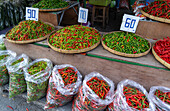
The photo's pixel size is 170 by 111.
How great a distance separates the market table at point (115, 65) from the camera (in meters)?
1.54

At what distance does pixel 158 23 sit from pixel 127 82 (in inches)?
56.1

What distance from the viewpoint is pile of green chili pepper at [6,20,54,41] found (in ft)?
6.63

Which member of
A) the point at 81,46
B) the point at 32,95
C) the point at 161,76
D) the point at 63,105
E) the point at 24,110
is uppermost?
the point at 81,46

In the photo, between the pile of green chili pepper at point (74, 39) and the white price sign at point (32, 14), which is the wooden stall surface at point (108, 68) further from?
the white price sign at point (32, 14)

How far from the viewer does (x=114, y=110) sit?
4.88 ft

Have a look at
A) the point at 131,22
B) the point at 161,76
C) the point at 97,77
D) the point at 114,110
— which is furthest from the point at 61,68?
the point at 161,76

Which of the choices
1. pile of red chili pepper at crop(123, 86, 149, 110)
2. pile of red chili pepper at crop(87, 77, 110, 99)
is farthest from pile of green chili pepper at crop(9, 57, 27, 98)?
pile of red chili pepper at crop(123, 86, 149, 110)

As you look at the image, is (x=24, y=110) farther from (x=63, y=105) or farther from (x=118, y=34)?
→ (x=118, y=34)

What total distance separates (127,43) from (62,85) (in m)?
1.08

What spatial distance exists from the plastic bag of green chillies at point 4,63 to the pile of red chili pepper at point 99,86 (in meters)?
1.54

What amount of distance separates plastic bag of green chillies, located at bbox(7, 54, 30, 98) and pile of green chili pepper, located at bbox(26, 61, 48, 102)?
0.17 m

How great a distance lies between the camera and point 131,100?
1.36 m

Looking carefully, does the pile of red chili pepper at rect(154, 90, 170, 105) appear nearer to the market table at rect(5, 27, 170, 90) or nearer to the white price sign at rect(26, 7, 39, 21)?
the market table at rect(5, 27, 170, 90)

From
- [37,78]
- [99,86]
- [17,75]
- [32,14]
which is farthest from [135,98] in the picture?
[32,14]
